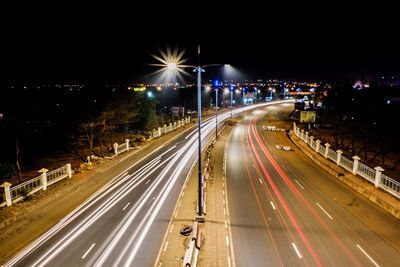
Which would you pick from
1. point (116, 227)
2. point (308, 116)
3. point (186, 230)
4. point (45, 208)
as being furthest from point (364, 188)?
point (308, 116)

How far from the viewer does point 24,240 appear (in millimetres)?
10500

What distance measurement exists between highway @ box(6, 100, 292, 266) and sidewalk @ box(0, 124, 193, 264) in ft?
1.80

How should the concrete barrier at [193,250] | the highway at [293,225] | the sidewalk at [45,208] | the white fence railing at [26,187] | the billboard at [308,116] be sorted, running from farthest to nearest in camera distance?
the billboard at [308,116] → the white fence railing at [26,187] → the sidewalk at [45,208] → the highway at [293,225] → the concrete barrier at [193,250]

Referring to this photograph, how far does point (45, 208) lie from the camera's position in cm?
1337

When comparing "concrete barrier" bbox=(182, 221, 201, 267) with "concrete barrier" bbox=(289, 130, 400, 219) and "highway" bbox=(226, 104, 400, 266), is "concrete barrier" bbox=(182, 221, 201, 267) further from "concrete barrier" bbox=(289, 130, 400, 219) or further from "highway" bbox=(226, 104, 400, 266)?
"concrete barrier" bbox=(289, 130, 400, 219)

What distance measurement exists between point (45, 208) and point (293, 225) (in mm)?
13610

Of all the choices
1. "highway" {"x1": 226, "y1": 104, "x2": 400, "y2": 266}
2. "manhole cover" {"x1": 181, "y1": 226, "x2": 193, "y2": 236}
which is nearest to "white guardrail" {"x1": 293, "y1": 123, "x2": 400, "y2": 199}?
"highway" {"x1": 226, "y1": 104, "x2": 400, "y2": 266}

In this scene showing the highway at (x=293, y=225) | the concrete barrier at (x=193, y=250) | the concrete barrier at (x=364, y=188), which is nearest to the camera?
the concrete barrier at (x=193, y=250)

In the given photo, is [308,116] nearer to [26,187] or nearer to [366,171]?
[366,171]

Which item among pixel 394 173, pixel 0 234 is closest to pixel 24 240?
pixel 0 234

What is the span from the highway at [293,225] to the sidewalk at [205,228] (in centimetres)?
51

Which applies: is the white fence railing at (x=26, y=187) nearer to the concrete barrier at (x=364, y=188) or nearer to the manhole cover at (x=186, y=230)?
the manhole cover at (x=186, y=230)

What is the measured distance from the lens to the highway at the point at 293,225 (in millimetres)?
9469

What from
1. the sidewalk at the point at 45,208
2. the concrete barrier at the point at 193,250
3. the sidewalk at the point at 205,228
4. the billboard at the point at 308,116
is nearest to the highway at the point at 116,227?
the sidewalk at the point at 205,228
